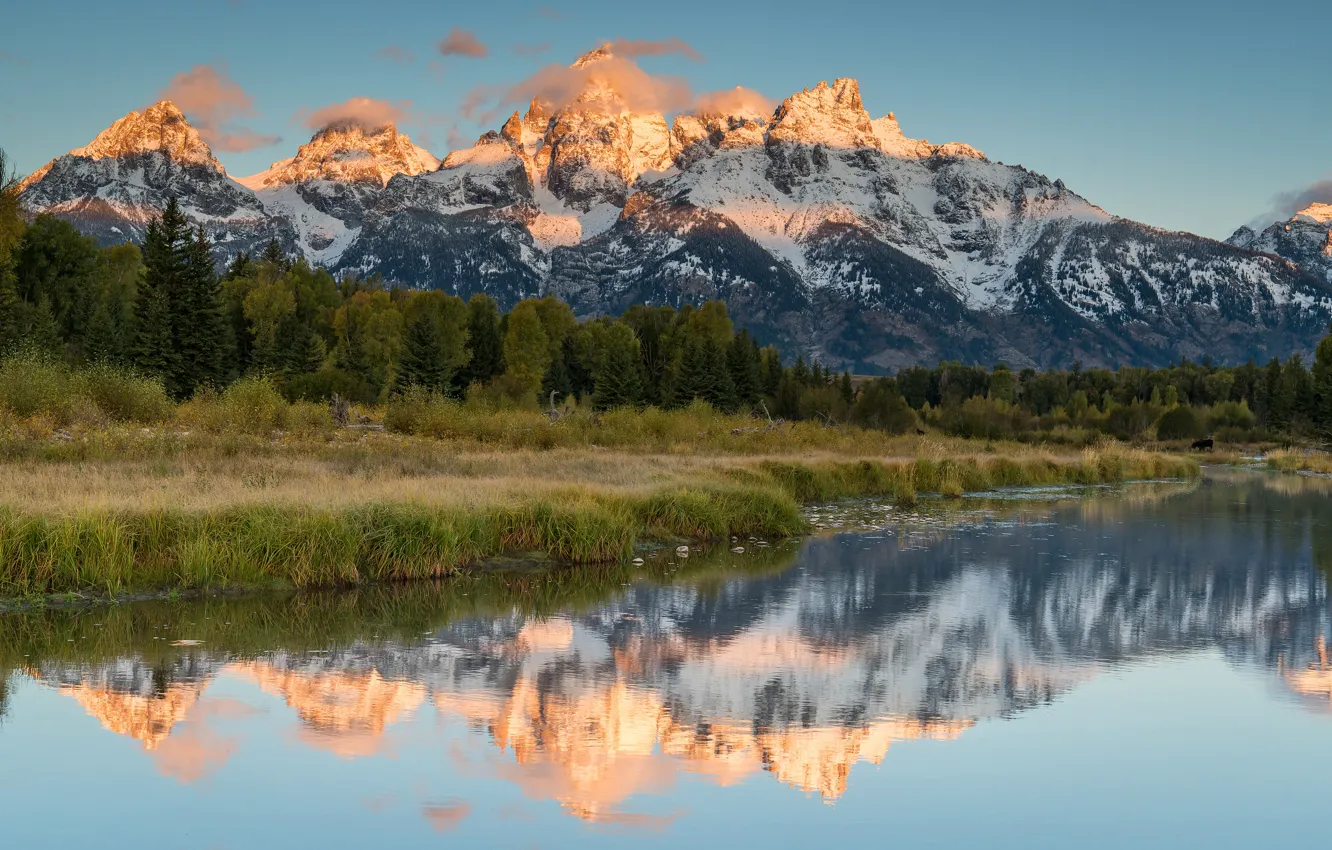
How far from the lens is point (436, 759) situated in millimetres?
11258

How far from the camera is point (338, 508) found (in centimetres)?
2036

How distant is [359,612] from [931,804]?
35.0ft

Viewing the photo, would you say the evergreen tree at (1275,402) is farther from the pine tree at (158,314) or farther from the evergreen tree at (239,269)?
the evergreen tree at (239,269)

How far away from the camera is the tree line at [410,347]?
69.5 metres

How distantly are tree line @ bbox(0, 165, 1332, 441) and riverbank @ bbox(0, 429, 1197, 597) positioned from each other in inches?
1237

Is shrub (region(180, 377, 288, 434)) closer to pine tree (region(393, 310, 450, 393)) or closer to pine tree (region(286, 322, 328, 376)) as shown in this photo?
pine tree (region(393, 310, 450, 393))

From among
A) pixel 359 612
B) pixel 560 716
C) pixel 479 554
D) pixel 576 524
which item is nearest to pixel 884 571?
pixel 576 524

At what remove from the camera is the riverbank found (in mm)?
17828

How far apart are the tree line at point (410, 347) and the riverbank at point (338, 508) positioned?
1237 inches

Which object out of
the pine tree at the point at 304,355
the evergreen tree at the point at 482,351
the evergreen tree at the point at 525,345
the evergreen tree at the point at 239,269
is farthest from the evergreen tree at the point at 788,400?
the evergreen tree at the point at 239,269

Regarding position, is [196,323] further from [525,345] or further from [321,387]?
[525,345]

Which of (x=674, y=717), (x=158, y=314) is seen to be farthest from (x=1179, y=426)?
(x=674, y=717)

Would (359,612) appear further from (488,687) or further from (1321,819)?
(1321,819)

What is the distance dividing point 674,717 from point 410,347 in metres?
77.7
